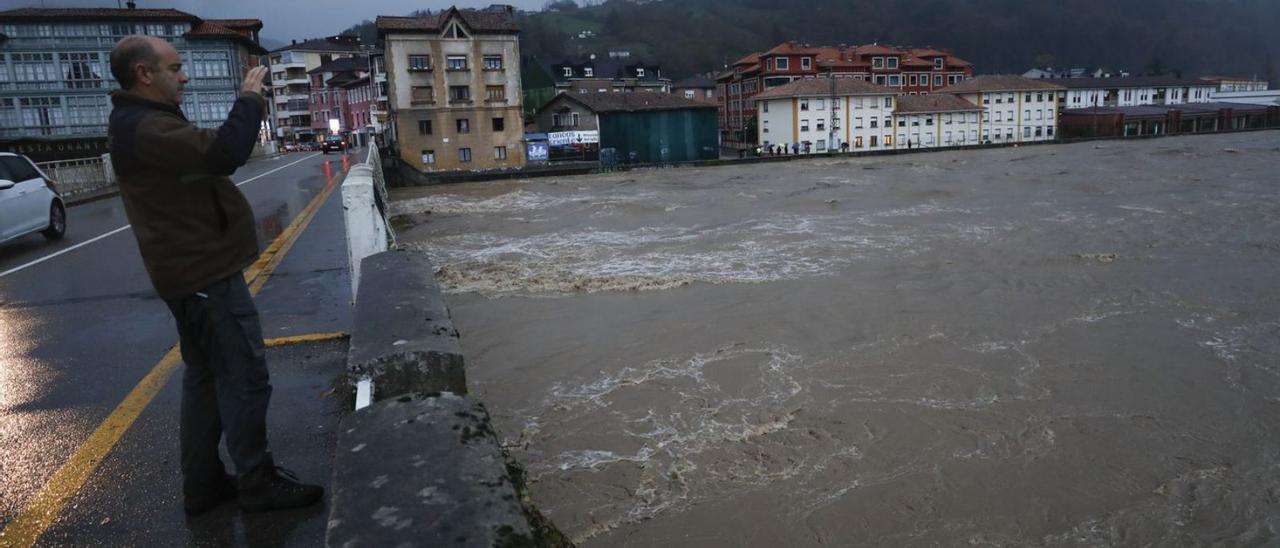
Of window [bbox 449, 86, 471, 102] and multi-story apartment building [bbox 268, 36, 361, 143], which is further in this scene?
multi-story apartment building [bbox 268, 36, 361, 143]

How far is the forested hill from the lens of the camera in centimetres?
15162

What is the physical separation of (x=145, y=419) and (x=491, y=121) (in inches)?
2044

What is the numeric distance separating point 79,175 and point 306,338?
2412cm

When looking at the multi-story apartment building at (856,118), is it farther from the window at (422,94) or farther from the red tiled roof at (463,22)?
the window at (422,94)

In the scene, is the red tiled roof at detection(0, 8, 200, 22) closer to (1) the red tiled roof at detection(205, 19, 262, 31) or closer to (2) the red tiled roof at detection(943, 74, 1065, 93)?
(1) the red tiled roof at detection(205, 19, 262, 31)

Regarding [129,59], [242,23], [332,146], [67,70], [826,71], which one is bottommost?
[129,59]

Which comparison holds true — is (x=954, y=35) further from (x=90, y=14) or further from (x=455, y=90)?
(x=90, y=14)

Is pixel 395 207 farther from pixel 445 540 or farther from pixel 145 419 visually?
pixel 445 540

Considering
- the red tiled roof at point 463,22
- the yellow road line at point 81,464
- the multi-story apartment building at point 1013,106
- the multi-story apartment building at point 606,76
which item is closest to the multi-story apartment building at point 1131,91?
the multi-story apartment building at point 1013,106

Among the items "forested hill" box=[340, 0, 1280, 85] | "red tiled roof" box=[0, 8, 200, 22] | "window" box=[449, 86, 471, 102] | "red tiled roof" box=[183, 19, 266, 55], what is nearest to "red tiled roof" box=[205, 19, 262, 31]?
"red tiled roof" box=[183, 19, 266, 55]

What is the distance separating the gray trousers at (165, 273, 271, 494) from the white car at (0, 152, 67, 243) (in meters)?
11.2

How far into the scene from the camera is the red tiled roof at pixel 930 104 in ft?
240

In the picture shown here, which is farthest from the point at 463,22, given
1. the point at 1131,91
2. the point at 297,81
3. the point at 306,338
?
the point at 1131,91

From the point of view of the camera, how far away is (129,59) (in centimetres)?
273
